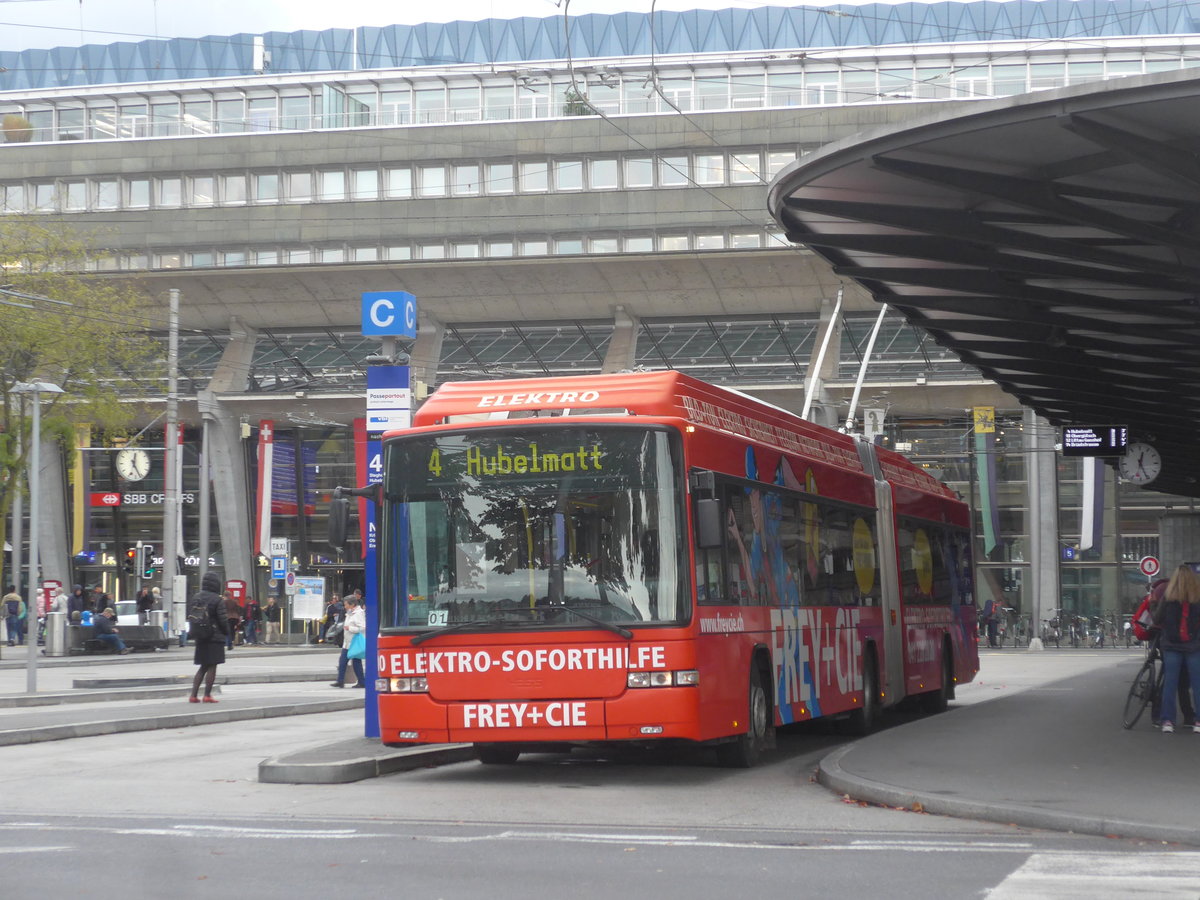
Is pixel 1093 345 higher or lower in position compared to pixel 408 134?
lower

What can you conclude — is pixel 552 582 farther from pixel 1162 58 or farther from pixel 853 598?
pixel 1162 58

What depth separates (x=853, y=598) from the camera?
55.9 feet

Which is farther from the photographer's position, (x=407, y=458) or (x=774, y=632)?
(x=774, y=632)

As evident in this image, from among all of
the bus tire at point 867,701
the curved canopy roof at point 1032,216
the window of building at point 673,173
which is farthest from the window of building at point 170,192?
the bus tire at point 867,701

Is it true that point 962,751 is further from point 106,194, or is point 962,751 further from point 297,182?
point 106,194

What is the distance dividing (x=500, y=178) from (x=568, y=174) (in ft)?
7.06

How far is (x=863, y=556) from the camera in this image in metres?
17.6

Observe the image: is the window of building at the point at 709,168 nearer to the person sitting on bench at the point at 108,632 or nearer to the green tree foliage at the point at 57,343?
the green tree foliage at the point at 57,343

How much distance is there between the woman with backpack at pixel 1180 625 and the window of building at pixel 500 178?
36.4 metres

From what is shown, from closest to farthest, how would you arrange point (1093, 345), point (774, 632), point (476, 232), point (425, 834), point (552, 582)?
1. point (425, 834)
2. point (552, 582)
3. point (774, 632)
4. point (1093, 345)
5. point (476, 232)

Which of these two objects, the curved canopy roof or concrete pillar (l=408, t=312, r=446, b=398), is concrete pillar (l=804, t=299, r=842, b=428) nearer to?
concrete pillar (l=408, t=312, r=446, b=398)

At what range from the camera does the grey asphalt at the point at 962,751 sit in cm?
1047

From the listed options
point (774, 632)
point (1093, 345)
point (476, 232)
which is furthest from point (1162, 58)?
point (774, 632)

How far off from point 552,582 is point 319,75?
51.2m
